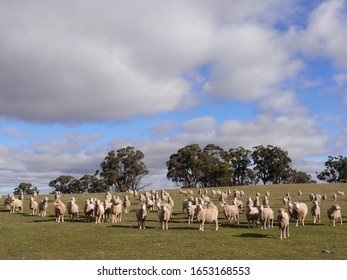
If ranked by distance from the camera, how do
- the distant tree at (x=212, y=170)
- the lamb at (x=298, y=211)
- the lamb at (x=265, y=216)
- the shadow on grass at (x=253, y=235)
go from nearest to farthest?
the shadow on grass at (x=253, y=235)
the lamb at (x=265, y=216)
the lamb at (x=298, y=211)
the distant tree at (x=212, y=170)

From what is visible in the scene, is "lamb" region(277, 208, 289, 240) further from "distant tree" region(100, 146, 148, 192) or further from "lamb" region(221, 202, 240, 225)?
"distant tree" region(100, 146, 148, 192)

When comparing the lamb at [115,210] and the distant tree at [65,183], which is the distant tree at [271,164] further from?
the lamb at [115,210]

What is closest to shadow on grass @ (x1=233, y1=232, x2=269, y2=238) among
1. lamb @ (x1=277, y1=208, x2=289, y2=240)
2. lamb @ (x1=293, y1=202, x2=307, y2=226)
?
lamb @ (x1=277, y1=208, x2=289, y2=240)

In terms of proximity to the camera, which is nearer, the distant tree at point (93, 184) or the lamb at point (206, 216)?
the lamb at point (206, 216)

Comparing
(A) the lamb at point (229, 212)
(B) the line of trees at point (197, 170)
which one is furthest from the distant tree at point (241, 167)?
(A) the lamb at point (229, 212)

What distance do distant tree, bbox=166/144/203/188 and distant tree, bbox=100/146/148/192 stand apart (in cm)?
793

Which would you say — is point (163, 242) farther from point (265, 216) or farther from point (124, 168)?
point (124, 168)

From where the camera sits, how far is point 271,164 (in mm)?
122688

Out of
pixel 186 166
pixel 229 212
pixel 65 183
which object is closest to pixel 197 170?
pixel 186 166

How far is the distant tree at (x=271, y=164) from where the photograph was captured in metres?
122

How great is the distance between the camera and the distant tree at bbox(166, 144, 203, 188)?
116m

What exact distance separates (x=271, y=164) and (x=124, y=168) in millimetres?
42591

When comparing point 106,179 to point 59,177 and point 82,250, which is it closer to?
point 59,177
